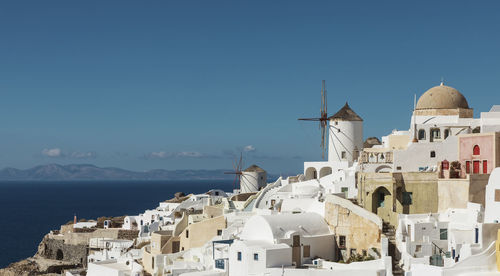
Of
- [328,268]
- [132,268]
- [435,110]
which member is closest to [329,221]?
[328,268]

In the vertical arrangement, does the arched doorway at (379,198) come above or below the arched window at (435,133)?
below

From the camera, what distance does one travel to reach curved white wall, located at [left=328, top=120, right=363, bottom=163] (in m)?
45.1

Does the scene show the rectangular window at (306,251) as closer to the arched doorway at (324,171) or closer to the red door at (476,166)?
the red door at (476,166)

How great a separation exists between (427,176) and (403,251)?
5.63 meters

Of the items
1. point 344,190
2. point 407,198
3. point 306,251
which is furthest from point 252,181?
point 306,251

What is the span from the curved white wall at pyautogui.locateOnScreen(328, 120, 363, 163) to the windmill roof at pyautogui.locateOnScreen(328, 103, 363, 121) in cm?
30

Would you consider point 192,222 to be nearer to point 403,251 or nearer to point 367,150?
point 367,150

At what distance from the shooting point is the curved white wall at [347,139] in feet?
148

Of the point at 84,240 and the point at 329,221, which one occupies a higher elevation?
the point at 329,221

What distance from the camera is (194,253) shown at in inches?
1230

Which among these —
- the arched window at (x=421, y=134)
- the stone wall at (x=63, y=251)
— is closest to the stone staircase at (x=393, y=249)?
the arched window at (x=421, y=134)

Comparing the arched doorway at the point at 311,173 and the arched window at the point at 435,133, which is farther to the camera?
the arched doorway at the point at 311,173

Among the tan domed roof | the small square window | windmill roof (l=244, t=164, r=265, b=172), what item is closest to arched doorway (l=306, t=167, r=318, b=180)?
the tan domed roof

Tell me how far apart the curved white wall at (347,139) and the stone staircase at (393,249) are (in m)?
16.8
